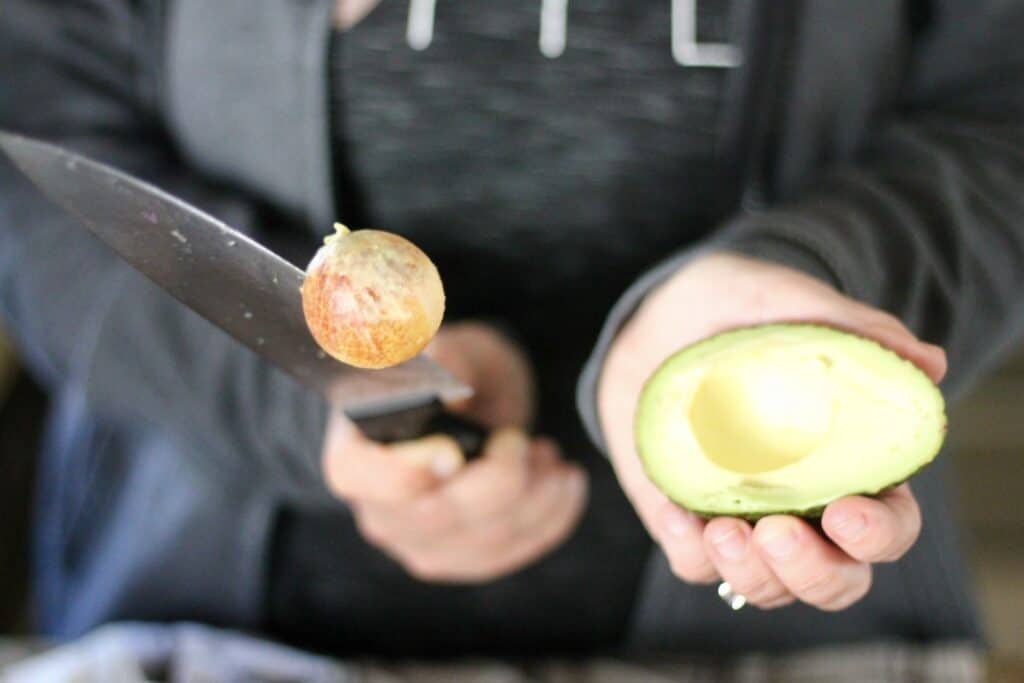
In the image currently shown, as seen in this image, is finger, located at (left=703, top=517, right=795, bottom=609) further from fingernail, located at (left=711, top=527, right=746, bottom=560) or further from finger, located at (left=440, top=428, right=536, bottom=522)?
finger, located at (left=440, top=428, right=536, bottom=522)

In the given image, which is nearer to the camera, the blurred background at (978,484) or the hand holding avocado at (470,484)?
the hand holding avocado at (470,484)

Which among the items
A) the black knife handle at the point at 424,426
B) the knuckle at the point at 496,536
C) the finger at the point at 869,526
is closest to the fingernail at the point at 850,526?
the finger at the point at 869,526

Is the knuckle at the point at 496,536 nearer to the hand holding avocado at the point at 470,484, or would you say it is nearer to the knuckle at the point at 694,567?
the hand holding avocado at the point at 470,484

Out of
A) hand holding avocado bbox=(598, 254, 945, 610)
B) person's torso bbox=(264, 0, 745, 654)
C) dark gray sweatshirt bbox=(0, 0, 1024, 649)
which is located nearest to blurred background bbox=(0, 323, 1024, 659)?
dark gray sweatshirt bbox=(0, 0, 1024, 649)

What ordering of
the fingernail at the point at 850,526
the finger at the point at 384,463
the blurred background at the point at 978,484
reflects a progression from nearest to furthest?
the fingernail at the point at 850,526 < the finger at the point at 384,463 < the blurred background at the point at 978,484

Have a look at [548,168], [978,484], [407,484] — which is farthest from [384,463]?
[978,484]
